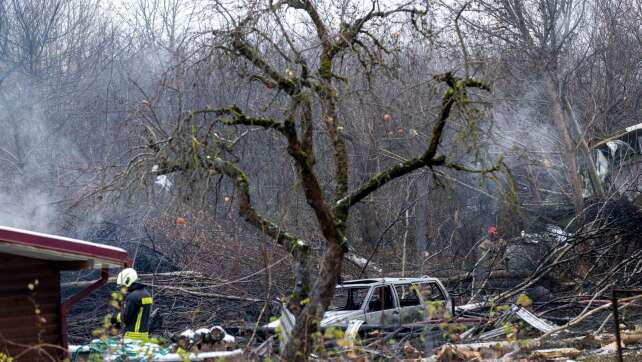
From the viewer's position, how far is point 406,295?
1667cm

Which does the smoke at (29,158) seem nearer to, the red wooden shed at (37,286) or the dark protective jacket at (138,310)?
the dark protective jacket at (138,310)

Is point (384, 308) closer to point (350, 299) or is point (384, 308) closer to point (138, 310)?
point (350, 299)

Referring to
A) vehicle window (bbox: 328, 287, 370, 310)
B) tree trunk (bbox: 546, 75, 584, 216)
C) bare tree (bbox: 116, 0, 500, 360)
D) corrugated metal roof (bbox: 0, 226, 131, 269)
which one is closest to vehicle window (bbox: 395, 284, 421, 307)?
vehicle window (bbox: 328, 287, 370, 310)

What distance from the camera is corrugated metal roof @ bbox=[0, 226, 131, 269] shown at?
905 cm

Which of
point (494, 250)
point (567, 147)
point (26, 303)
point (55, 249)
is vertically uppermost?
point (567, 147)

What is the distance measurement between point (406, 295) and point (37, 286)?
8.36 metres

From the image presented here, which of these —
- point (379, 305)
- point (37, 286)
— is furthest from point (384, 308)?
point (37, 286)

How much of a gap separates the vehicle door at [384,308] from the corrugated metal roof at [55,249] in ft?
17.9

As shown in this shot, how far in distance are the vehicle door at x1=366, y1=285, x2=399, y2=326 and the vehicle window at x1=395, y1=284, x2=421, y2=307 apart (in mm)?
343

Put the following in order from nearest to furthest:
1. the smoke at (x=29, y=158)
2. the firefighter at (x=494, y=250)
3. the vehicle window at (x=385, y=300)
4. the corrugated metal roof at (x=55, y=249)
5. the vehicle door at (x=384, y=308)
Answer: the corrugated metal roof at (x=55, y=249) < the vehicle door at (x=384, y=308) < the vehicle window at (x=385, y=300) < the firefighter at (x=494, y=250) < the smoke at (x=29, y=158)

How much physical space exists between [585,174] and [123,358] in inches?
703

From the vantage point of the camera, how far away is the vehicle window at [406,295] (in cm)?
1545

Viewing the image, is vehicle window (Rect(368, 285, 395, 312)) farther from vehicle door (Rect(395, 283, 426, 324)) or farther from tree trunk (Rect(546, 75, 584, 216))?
tree trunk (Rect(546, 75, 584, 216))

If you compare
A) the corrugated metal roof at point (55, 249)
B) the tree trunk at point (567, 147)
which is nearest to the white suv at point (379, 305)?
the corrugated metal roof at point (55, 249)
